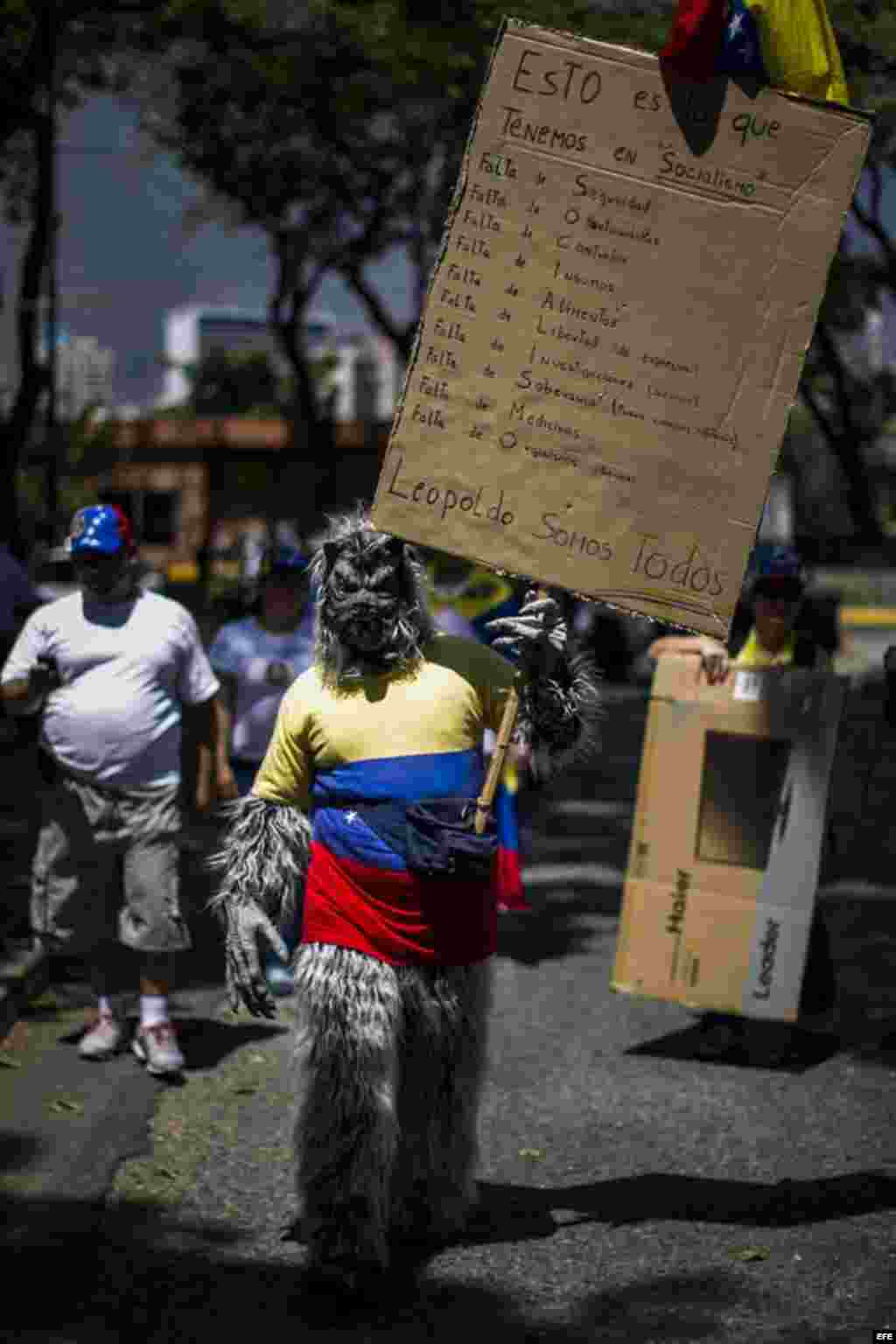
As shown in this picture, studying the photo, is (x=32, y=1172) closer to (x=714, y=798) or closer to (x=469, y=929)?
(x=469, y=929)

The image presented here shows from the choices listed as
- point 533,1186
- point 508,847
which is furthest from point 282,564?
point 533,1186

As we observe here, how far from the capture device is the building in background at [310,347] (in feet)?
366

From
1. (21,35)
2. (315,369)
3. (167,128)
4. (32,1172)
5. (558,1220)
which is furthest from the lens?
(315,369)

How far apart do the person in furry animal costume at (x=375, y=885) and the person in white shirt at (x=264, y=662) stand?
310 centimetres

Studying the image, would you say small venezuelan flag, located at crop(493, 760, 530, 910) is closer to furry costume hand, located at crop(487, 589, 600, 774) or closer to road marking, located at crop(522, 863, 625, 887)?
road marking, located at crop(522, 863, 625, 887)

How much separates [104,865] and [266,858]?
92.8 inches

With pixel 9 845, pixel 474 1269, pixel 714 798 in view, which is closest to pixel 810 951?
pixel 714 798

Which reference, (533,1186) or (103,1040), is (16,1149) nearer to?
(103,1040)

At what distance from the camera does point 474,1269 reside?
5418mm

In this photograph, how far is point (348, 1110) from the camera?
5.19 metres

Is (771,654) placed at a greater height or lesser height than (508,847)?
greater

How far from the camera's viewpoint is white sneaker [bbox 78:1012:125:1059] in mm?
7645

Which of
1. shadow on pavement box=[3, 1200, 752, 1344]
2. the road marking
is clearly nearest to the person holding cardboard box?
shadow on pavement box=[3, 1200, 752, 1344]

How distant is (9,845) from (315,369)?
56716 mm
